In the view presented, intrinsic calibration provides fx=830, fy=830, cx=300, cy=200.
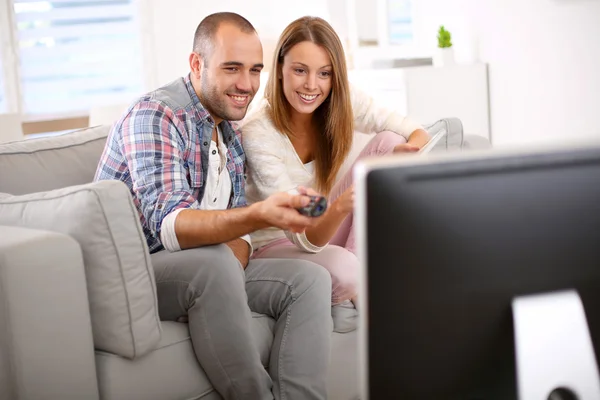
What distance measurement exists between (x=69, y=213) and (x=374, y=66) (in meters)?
3.69

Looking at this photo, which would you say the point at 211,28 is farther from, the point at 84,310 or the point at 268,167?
the point at 84,310

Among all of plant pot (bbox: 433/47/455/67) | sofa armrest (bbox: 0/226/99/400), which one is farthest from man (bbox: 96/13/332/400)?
plant pot (bbox: 433/47/455/67)

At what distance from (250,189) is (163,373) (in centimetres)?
67

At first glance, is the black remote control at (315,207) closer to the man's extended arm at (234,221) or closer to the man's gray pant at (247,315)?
the man's extended arm at (234,221)

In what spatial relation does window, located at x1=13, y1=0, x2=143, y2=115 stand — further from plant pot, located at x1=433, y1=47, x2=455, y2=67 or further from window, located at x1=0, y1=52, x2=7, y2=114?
plant pot, located at x1=433, y1=47, x2=455, y2=67

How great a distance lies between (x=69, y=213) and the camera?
1.77 m

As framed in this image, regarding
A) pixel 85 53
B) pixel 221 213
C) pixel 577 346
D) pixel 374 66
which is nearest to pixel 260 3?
pixel 85 53

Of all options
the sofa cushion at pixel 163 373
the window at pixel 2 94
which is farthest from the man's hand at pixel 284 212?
the window at pixel 2 94

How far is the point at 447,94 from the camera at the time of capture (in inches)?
183

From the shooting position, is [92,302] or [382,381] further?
[92,302]

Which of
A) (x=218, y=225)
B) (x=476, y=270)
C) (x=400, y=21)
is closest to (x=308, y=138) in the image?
(x=218, y=225)

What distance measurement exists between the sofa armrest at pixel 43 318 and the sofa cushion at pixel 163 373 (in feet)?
0.21

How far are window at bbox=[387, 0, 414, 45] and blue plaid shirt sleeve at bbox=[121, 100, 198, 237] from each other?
3.69 meters

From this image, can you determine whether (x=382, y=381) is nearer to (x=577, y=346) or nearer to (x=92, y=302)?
A: (x=577, y=346)
